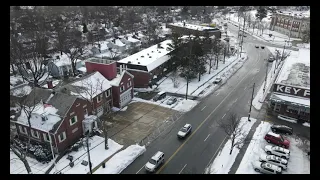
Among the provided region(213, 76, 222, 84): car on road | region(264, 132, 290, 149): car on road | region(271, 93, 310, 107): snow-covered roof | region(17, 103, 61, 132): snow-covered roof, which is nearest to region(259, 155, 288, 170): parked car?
region(264, 132, 290, 149): car on road

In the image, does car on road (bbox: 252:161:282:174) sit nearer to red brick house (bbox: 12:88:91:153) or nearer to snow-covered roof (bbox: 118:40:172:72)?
red brick house (bbox: 12:88:91:153)

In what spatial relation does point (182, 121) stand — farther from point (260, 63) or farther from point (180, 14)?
point (180, 14)

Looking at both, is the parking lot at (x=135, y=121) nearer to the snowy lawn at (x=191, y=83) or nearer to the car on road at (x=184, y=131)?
the car on road at (x=184, y=131)

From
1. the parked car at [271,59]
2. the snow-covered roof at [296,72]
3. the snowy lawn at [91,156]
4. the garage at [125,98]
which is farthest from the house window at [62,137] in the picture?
the parked car at [271,59]

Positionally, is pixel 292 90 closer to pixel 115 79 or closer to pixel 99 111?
pixel 115 79

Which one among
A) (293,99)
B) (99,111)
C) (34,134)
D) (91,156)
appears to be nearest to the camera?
(91,156)

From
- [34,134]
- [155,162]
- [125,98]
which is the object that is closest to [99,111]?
[125,98]

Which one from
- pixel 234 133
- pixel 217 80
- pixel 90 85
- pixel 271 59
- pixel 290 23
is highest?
pixel 290 23
